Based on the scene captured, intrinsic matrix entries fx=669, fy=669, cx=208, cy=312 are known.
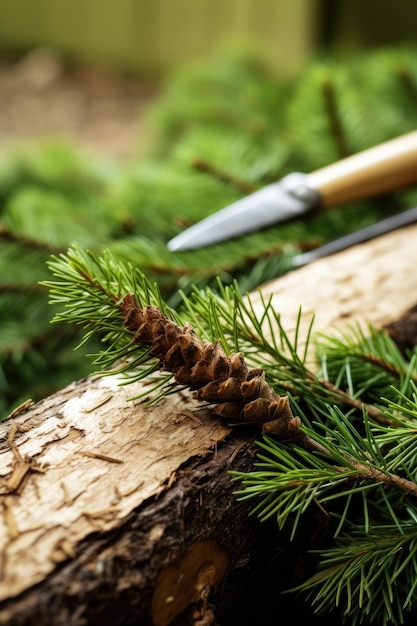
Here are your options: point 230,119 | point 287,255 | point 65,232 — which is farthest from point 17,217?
point 230,119

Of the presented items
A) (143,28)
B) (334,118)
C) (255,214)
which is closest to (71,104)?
(143,28)

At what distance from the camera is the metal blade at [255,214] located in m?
0.70

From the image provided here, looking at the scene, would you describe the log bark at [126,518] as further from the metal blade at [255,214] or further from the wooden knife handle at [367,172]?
the wooden knife handle at [367,172]

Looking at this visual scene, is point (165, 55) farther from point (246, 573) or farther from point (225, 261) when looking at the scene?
point (246, 573)

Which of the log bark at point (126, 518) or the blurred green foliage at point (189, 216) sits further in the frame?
the blurred green foliage at point (189, 216)

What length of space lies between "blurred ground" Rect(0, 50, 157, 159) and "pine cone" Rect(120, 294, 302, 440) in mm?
1755

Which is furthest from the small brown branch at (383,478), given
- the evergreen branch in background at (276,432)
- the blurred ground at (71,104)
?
the blurred ground at (71,104)

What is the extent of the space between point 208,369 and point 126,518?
0.34ft

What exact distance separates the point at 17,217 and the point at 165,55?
2177 millimetres

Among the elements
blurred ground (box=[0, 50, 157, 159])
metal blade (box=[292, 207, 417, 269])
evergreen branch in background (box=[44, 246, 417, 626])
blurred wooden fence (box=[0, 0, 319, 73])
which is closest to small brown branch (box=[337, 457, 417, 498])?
evergreen branch in background (box=[44, 246, 417, 626])

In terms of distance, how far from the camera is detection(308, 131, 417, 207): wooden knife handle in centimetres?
72

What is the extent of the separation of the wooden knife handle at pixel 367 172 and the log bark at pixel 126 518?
356 mm

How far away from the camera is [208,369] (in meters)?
0.42

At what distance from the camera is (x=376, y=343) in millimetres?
527
